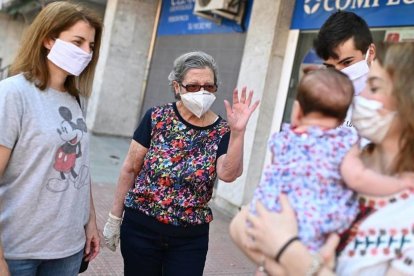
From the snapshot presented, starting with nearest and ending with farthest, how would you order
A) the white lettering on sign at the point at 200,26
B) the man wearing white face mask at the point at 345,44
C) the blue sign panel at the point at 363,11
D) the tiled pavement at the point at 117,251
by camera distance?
the man wearing white face mask at the point at 345,44, the tiled pavement at the point at 117,251, the blue sign panel at the point at 363,11, the white lettering on sign at the point at 200,26

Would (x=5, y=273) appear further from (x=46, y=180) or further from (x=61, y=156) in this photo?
(x=61, y=156)

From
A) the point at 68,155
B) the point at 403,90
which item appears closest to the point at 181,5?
the point at 68,155

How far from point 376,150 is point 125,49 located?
9.91m

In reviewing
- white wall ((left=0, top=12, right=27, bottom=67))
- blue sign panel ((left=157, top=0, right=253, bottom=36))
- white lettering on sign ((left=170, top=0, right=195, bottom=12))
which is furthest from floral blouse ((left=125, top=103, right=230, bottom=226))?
white wall ((left=0, top=12, right=27, bottom=67))

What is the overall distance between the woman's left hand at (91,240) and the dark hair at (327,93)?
4.73 ft

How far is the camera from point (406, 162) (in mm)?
1354

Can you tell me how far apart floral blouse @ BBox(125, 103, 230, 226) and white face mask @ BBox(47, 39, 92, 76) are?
582mm

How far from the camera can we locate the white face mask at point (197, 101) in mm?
2523

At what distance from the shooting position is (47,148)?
77.4 inches

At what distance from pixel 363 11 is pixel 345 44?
3.21 metres

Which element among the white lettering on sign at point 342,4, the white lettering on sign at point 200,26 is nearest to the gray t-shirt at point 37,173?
the white lettering on sign at point 342,4

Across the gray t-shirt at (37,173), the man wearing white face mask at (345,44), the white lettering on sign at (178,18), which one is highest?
the white lettering on sign at (178,18)

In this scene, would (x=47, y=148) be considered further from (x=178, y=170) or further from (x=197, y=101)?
(x=197, y=101)

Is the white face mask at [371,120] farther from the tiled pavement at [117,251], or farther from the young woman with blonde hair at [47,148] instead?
the tiled pavement at [117,251]
